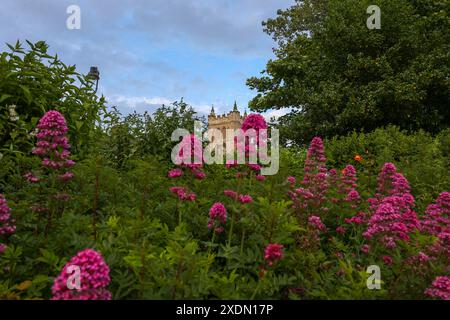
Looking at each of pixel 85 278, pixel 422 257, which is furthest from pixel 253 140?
pixel 85 278

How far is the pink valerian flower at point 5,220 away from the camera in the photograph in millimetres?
3016

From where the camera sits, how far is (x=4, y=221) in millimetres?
3117

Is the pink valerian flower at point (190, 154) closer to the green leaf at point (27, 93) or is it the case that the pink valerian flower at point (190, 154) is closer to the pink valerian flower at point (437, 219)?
the pink valerian flower at point (437, 219)

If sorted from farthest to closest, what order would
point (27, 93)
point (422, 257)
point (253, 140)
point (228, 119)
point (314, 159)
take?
point (228, 119) → point (27, 93) → point (314, 159) → point (253, 140) → point (422, 257)

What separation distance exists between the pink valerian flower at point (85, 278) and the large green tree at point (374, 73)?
20.6m

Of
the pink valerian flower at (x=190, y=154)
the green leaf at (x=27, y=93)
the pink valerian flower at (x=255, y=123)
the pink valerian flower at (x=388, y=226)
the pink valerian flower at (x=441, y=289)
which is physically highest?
the green leaf at (x=27, y=93)

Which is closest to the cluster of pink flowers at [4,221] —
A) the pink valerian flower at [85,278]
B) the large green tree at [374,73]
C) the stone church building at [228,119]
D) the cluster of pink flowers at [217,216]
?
the pink valerian flower at [85,278]

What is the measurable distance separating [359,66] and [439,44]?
195 inches

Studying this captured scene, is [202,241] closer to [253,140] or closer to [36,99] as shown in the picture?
[253,140]

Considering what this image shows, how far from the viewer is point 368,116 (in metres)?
21.5

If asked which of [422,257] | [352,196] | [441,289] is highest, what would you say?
[352,196]

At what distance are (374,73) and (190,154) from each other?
20663mm
